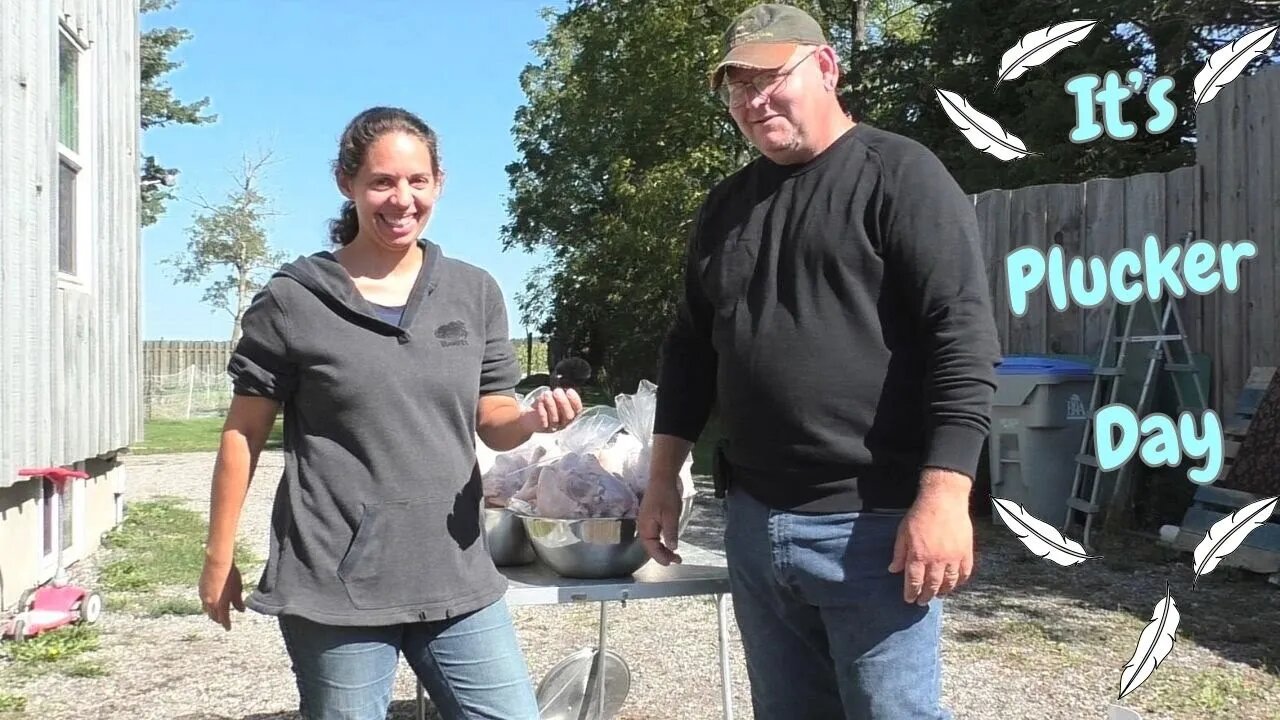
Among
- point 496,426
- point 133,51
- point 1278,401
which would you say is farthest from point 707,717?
point 133,51

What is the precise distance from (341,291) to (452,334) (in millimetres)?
220

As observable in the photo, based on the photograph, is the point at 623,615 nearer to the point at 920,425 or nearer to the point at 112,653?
the point at 112,653

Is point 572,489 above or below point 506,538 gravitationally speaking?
above

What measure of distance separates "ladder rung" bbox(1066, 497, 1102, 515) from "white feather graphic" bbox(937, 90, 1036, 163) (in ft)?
12.1

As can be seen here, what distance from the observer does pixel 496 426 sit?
2.30 metres

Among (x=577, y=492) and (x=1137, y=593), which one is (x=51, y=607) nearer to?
(x=577, y=492)

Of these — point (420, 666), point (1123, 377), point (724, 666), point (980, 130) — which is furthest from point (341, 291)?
point (1123, 377)

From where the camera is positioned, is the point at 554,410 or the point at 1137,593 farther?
the point at 1137,593

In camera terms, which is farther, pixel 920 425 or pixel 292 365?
pixel 292 365

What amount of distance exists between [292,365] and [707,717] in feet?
7.94

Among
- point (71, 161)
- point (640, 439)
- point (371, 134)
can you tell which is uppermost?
point (71, 161)

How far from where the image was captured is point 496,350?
2.28 meters

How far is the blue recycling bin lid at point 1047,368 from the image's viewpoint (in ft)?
23.4

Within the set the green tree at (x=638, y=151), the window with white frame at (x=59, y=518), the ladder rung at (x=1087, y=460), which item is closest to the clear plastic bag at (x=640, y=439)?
the window with white frame at (x=59, y=518)
